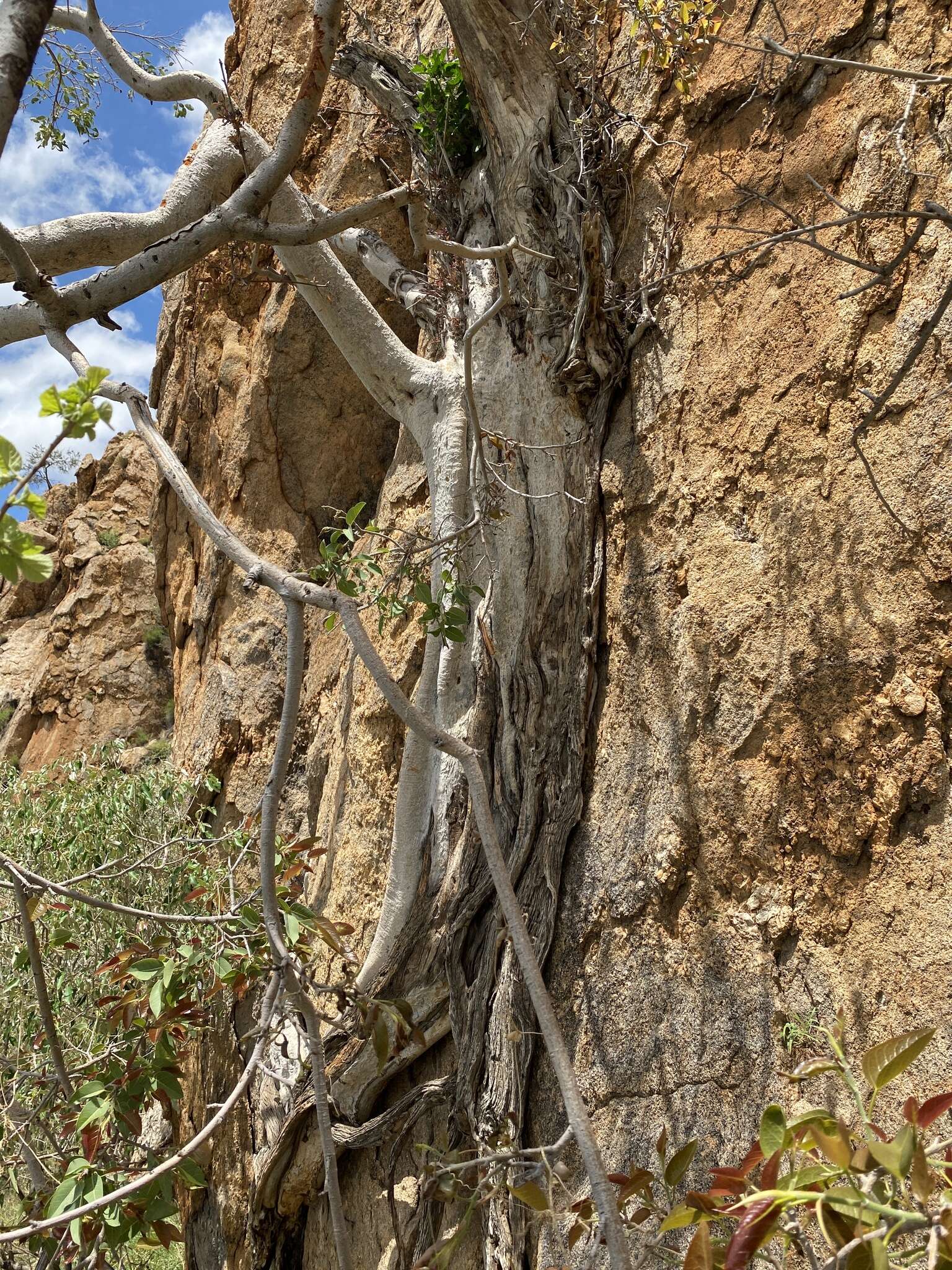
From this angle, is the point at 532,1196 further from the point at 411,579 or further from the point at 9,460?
the point at 411,579

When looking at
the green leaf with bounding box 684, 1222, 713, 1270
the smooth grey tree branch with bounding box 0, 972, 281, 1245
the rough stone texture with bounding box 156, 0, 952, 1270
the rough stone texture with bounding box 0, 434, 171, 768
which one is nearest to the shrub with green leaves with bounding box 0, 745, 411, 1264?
the smooth grey tree branch with bounding box 0, 972, 281, 1245

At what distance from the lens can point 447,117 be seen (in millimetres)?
4293

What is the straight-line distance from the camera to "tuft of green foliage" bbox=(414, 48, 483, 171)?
169 inches

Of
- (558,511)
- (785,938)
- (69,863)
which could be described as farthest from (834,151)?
(69,863)

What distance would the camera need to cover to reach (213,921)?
2854mm

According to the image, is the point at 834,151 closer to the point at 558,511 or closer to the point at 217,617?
the point at 558,511

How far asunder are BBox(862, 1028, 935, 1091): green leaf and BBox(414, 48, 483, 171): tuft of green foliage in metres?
4.05

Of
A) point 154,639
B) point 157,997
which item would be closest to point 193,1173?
point 157,997

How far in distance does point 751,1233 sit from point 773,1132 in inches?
7.1

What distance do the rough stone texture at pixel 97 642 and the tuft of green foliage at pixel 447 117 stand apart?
338 inches

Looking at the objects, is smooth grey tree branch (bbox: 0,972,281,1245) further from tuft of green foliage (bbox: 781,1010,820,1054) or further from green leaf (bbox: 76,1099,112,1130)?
tuft of green foliage (bbox: 781,1010,820,1054)

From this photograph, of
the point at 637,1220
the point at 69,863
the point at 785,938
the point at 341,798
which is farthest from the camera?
the point at 69,863

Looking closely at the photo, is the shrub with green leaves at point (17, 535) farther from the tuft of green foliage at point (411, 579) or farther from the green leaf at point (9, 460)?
the tuft of green foliage at point (411, 579)

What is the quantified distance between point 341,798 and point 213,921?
1.73 meters
